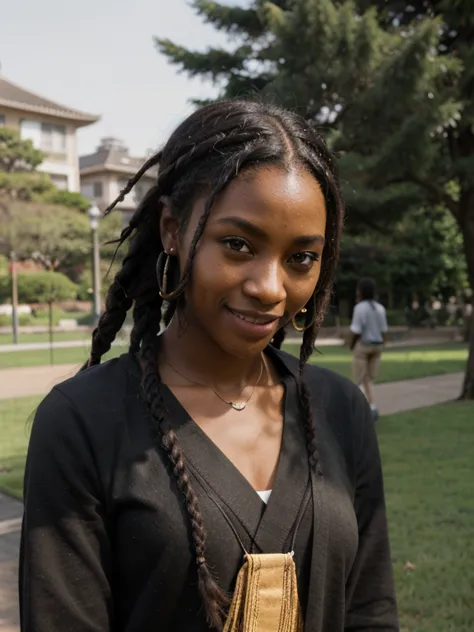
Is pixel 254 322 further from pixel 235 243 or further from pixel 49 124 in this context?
pixel 49 124

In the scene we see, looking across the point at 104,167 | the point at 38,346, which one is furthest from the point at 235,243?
the point at 104,167

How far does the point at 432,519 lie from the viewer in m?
4.64

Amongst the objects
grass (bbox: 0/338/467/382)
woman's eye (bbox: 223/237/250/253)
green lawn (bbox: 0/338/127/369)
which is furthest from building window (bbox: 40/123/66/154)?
woman's eye (bbox: 223/237/250/253)

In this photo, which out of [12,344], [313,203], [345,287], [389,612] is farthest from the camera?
[345,287]

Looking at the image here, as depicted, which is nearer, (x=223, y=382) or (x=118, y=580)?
(x=118, y=580)

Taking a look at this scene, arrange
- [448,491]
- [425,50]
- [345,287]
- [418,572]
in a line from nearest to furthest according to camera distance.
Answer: [418,572], [448,491], [425,50], [345,287]

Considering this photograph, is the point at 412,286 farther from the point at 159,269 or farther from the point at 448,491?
the point at 159,269

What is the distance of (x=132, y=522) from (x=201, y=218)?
19.7 inches

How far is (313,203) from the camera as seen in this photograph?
126 cm

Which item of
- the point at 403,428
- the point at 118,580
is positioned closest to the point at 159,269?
the point at 118,580

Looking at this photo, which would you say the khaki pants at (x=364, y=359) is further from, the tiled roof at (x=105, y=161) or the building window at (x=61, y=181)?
the building window at (x=61, y=181)

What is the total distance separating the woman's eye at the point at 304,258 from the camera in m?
1.26

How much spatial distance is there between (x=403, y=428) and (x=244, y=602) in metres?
6.88

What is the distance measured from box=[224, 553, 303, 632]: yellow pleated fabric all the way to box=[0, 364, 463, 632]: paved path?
170 centimetres
